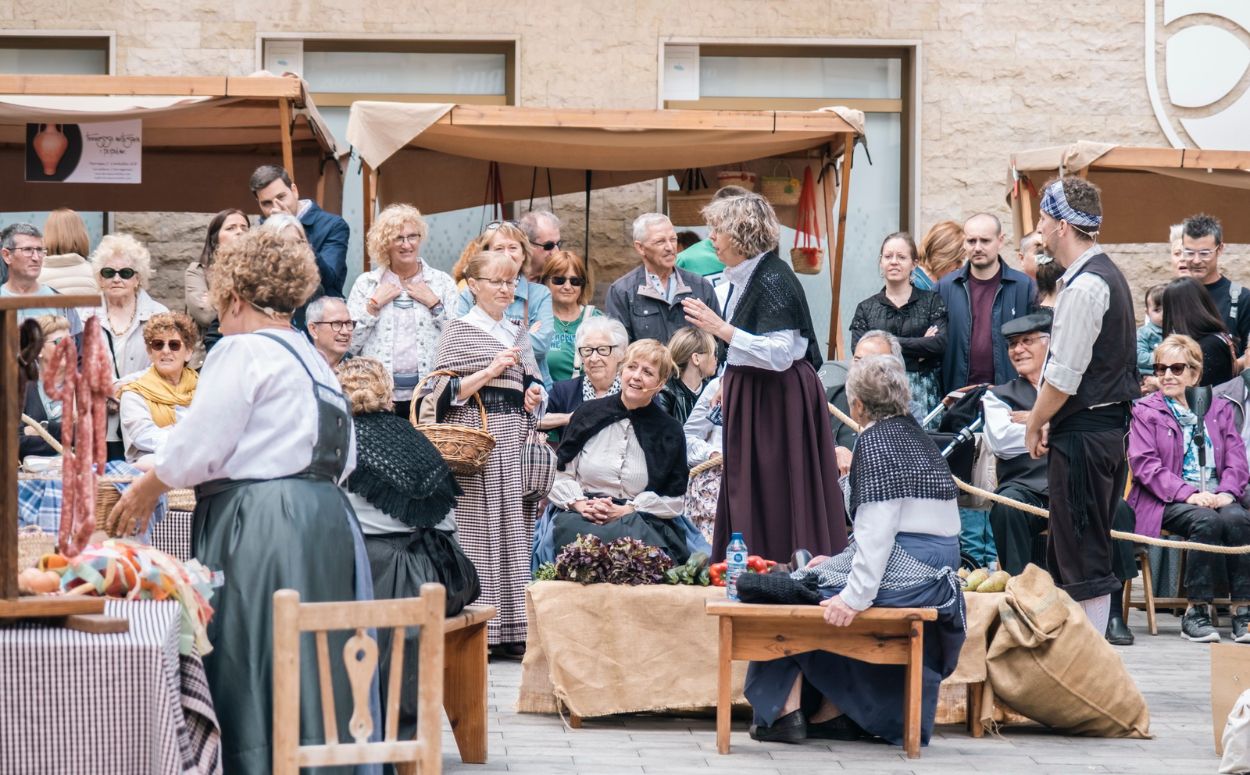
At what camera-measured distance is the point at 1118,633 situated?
9164 millimetres

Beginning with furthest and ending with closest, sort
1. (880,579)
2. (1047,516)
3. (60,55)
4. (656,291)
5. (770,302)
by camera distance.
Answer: (60,55) → (656,291) → (1047,516) → (770,302) → (880,579)

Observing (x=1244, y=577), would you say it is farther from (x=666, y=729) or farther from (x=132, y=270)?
(x=132, y=270)

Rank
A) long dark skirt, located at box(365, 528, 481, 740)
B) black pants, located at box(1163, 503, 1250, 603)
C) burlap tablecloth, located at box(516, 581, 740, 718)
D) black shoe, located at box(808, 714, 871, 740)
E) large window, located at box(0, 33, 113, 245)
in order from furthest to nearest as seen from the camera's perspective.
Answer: large window, located at box(0, 33, 113, 245) < black pants, located at box(1163, 503, 1250, 603) < burlap tablecloth, located at box(516, 581, 740, 718) < black shoe, located at box(808, 714, 871, 740) < long dark skirt, located at box(365, 528, 481, 740)

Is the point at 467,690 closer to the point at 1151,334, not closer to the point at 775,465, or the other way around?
the point at 775,465


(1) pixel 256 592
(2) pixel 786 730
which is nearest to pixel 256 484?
(1) pixel 256 592

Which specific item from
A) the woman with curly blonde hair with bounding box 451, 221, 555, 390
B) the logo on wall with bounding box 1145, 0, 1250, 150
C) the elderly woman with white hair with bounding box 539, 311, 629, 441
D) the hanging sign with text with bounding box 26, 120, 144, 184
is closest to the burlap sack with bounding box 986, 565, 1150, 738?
the elderly woman with white hair with bounding box 539, 311, 629, 441

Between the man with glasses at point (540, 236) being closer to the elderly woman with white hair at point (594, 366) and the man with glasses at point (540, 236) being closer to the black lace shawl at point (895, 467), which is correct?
the elderly woman with white hair at point (594, 366)

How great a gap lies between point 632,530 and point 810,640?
70.1 inches

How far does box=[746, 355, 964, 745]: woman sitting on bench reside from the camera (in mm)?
6398

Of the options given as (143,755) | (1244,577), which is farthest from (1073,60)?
Answer: (143,755)

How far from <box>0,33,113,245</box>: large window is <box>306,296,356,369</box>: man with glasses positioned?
4.52 m

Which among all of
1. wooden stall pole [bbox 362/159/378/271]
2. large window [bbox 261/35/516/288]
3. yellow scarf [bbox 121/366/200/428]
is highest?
large window [bbox 261/35/516/288]

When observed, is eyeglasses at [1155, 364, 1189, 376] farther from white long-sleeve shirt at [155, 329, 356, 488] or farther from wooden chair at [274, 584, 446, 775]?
wooden chair at [274, 584, 446, 775]

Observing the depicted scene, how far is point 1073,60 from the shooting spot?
12.6 meters
